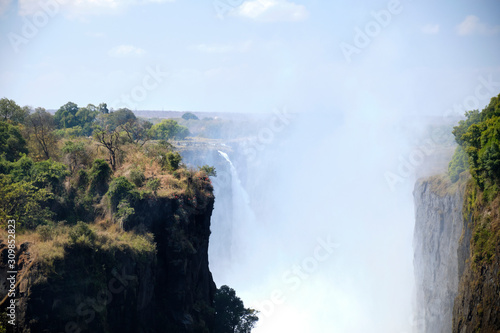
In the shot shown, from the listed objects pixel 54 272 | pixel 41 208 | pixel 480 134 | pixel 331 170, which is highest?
pixel 331 170

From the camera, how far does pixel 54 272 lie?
19.3 meters

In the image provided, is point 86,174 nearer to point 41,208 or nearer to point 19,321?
point 41,208

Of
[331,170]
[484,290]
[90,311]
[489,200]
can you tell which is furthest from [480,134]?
[331,170]

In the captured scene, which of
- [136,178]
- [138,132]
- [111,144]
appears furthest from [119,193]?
[138,132]

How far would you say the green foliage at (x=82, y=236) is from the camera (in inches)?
825

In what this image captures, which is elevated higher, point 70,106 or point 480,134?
point 70,106

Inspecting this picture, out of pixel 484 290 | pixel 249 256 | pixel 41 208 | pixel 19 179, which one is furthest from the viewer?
pixel 249 256

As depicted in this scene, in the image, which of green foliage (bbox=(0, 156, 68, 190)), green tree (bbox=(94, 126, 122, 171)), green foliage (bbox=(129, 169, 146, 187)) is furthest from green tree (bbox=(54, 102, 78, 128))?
green foliage (bbox=(129, 169, 146, 187))

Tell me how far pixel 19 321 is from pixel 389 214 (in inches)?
4864

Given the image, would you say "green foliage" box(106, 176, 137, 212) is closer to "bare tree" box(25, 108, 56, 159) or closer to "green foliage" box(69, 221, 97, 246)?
"green foliage" box(69, 221, 97, 246)

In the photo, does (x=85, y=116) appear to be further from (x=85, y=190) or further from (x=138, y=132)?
(x=85, y=190)

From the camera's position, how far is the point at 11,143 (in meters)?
31.3

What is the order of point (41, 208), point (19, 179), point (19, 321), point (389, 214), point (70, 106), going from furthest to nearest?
point (389, 214), point (70, 106), point (19, 179), point (41, 208), point (19, 321)

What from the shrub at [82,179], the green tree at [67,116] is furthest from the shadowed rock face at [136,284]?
the green tree at [67,116]
